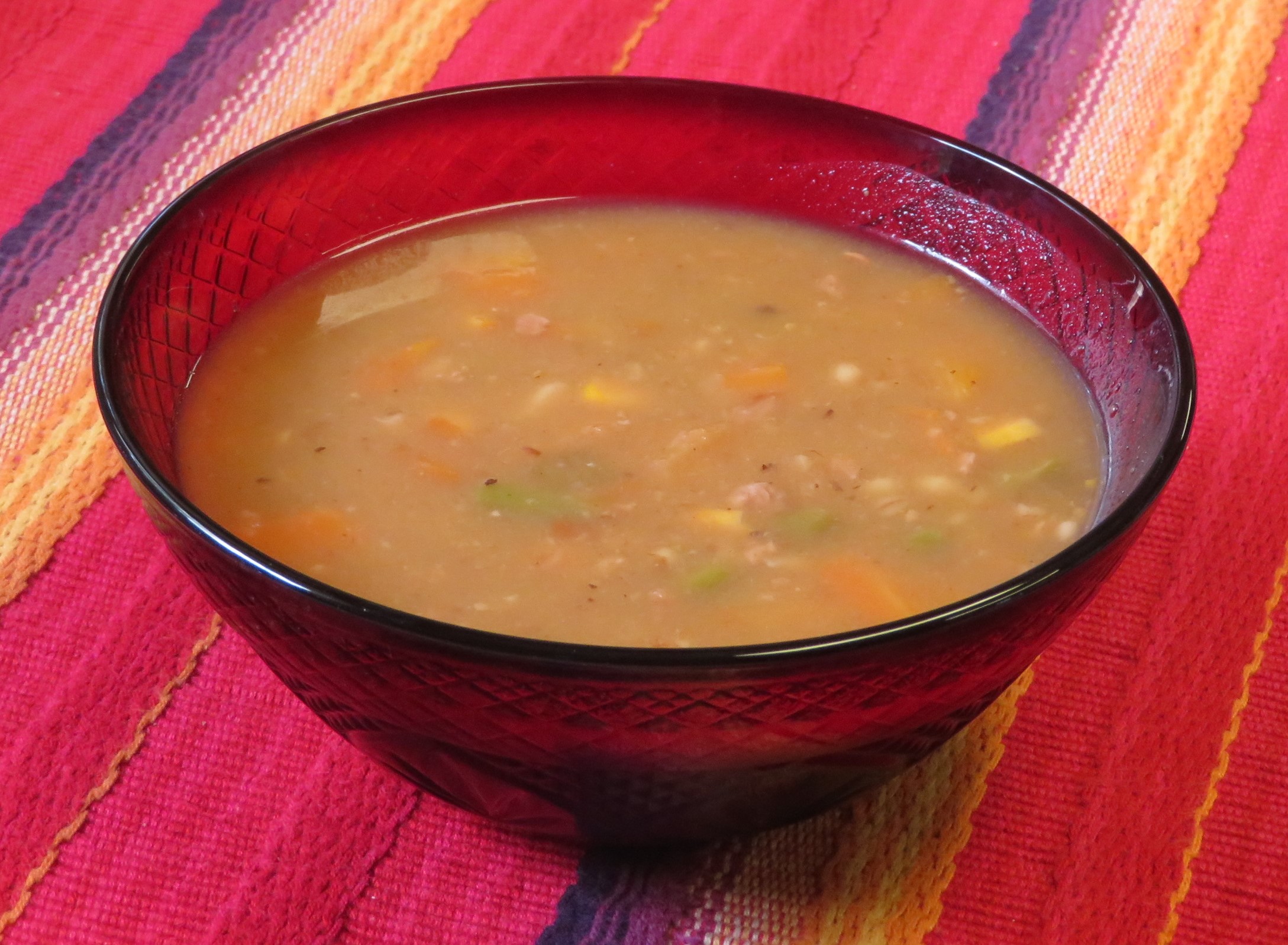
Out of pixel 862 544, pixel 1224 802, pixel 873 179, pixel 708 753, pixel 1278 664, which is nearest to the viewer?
pixel 708 753

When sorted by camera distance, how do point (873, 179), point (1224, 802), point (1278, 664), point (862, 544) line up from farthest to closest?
point (873, 179), point (1278, 664), point (1224, 802), point (862, 544)

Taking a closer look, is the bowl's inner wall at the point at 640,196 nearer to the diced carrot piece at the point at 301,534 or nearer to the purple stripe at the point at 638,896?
the diced carrot piece at the point at 301,534

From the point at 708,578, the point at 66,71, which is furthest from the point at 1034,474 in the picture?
the point at 66,71

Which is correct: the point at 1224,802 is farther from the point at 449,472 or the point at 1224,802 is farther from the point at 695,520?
the point at 449,472

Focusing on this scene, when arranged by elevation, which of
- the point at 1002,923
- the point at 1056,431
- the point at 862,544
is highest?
the point at 862,544

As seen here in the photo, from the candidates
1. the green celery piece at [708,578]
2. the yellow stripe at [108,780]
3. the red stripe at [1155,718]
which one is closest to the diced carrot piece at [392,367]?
the yellow stripe at [108,780]

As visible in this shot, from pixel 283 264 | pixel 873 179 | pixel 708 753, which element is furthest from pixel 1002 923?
pixel 283 264

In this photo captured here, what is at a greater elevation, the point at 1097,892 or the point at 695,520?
the point at 695,520

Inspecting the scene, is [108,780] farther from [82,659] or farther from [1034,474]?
[1034,474]
